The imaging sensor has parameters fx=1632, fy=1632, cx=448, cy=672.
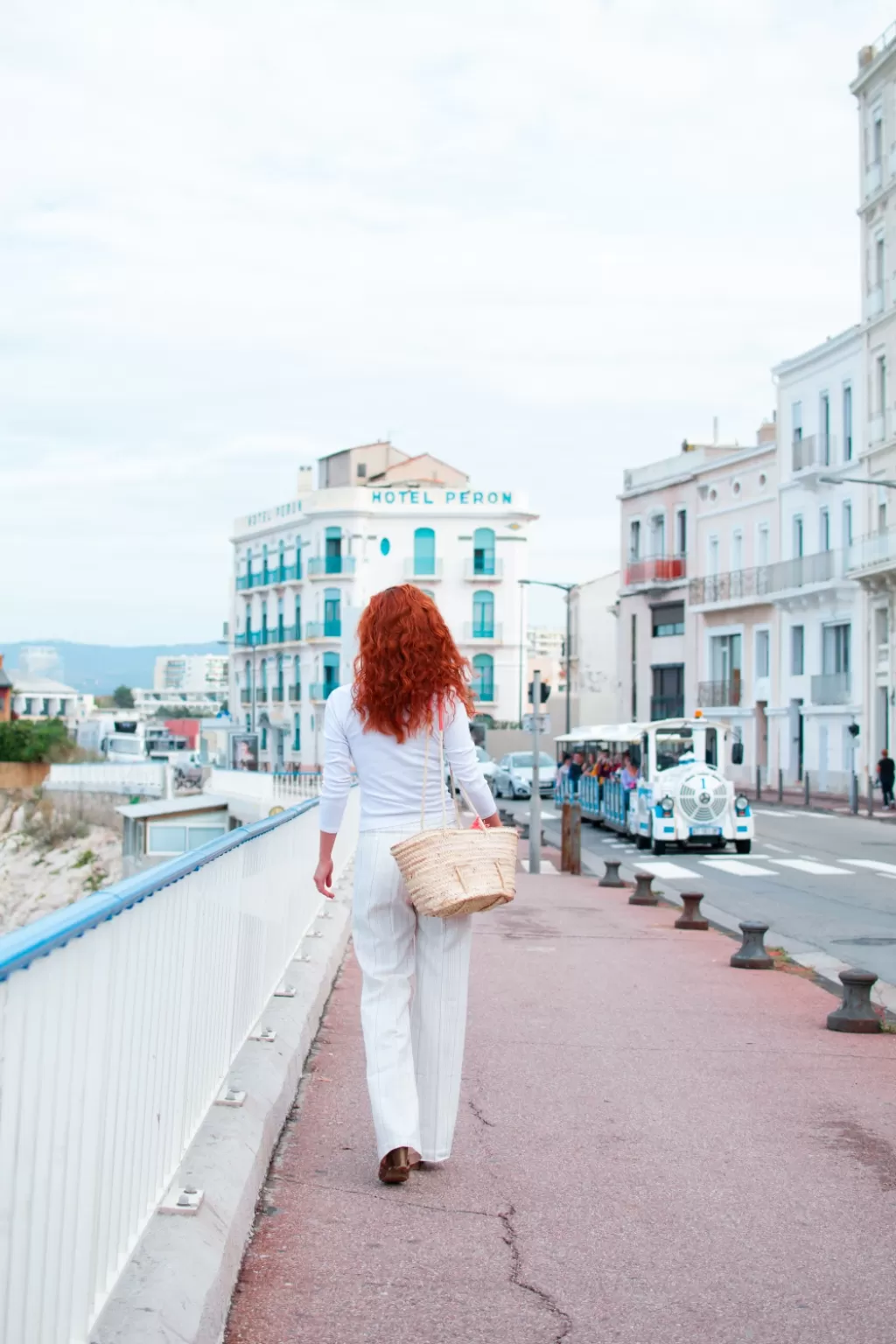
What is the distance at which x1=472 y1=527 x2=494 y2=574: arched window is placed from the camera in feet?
258

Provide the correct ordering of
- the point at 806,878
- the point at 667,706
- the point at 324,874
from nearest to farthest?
the point at 324,874
the point at 806,878
the point at 667,706

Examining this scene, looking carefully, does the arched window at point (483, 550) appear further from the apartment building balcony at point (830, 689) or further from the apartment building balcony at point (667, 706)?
the apartment building balcony at point (830, 689)

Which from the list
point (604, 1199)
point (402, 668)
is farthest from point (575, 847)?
point (402, 668)

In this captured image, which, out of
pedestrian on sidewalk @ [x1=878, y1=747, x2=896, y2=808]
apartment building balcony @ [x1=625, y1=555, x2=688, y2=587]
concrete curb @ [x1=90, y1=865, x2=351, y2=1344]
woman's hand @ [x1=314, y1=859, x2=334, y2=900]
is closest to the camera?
concrete curb @ [x1=90, y1=865, x2=351, y2=1344]

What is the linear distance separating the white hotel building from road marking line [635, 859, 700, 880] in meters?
50.3

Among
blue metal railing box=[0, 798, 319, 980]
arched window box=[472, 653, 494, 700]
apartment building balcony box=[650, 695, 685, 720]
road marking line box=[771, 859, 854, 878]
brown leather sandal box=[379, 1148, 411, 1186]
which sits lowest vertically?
road marking line box=[771, 859, 854, 878]

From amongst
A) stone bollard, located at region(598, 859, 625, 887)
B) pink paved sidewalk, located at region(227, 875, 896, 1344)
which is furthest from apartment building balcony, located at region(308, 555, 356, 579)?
pink paved sidewalk, located at region(227, 875, 896, 1344)

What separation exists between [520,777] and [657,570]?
750 inches

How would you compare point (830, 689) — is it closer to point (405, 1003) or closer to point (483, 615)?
point (483, 615)

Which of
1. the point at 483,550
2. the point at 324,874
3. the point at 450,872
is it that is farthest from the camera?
the point at 483,550

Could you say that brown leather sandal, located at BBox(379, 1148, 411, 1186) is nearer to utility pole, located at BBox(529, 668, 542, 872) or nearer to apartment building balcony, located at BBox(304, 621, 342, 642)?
utility pole, located at BBox(529, 668, 542, 872)

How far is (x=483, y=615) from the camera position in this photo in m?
78.8

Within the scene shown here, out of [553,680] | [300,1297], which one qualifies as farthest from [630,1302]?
[553,680]

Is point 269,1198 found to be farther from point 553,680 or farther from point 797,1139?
point 553,680
